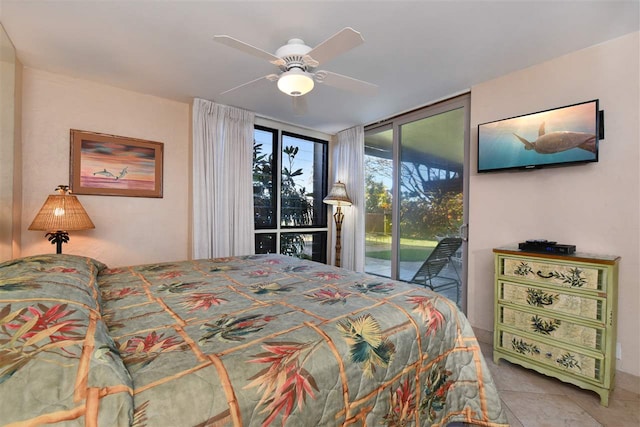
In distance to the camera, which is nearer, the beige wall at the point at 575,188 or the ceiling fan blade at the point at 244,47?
the ceiling fan blade at the point at 244,47

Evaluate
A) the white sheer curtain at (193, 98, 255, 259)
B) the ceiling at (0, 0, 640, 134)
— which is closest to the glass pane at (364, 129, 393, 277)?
the ceiling at (0, 0, 640, 134)

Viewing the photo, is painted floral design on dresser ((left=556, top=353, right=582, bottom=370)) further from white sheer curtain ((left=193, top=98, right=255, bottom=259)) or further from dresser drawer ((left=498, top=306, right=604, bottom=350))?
white sheer curtain ((left=193, top=98, right=255, bottom=259))

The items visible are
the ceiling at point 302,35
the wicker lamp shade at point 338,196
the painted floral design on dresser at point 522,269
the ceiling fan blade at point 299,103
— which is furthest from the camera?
the wicker lamp shade at point 338,196

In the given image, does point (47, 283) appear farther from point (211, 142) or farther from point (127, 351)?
point (211, 142)

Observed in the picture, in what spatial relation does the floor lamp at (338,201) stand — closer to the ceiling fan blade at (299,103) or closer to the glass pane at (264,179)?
the glass pane at (264,179)

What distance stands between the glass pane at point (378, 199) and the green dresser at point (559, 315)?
1.69 metres

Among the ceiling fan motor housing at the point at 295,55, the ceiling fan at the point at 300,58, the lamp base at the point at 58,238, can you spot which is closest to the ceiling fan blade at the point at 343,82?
the ceiling fan at the point at 300,58

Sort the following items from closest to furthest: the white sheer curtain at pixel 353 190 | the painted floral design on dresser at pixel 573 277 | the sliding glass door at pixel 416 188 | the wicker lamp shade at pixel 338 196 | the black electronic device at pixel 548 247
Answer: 1. the painted floral design on dresser at pixel 573 277
2. the black electronic device at pixel 548 247
3. the sliding glass door at pixel 416 188
4. the wicker lamp shade at pixel 338 196
5. the white sheer curtain at pixel 353 190

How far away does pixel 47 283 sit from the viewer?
1.03 meters

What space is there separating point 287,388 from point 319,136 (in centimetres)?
395

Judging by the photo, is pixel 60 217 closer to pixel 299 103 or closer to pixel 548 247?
pixel 299 103

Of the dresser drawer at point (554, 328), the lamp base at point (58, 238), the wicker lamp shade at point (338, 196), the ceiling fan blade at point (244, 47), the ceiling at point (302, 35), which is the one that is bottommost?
the dresser drawer at point (554, 328)

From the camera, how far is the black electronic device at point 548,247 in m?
1.92

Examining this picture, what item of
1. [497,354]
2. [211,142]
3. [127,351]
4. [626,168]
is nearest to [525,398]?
[497,354]
